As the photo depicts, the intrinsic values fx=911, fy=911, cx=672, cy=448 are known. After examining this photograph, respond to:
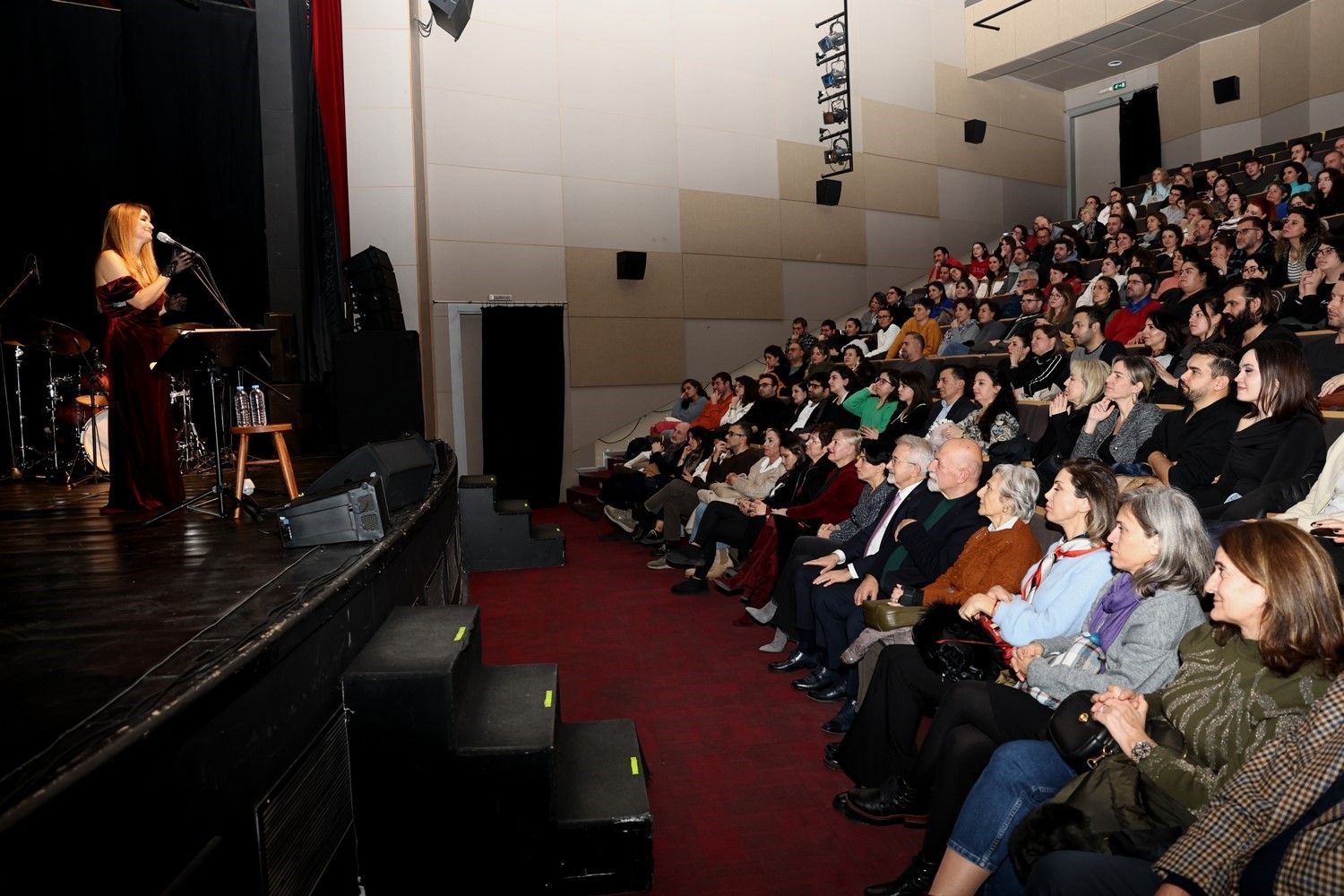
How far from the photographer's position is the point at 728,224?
31.7ft

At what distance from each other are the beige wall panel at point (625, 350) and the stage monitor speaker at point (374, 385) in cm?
318

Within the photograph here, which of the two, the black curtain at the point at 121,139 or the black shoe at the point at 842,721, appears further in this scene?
the black curtain at the point at 121,139

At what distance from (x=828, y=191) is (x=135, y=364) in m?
7.99

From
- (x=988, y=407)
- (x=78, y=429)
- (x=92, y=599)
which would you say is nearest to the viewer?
(x=92, y=599)

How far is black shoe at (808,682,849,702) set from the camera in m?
3.45

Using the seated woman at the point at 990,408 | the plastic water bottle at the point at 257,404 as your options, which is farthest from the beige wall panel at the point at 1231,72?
the plastic water bottle at the point at 257,404

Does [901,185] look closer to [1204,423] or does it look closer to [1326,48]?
[1326,48]

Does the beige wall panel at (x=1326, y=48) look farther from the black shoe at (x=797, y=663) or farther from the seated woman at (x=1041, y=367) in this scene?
the black shoe at (x=797, y=663)

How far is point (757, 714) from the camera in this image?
11.0 ft

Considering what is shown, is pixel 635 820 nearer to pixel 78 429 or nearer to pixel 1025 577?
pixel 1025 577

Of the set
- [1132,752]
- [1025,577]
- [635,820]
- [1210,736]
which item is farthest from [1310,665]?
[635,820]

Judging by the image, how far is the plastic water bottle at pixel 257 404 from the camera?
5.17m

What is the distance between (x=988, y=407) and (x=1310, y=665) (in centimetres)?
342

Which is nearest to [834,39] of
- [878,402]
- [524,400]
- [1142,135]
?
[1142,135]
